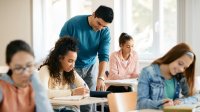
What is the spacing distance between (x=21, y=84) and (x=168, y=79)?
140cm

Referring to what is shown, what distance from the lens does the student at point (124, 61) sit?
5.73 m

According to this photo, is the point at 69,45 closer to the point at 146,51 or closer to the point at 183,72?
the point at 183,72

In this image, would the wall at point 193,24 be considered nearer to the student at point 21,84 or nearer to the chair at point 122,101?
the chair at point 122,101

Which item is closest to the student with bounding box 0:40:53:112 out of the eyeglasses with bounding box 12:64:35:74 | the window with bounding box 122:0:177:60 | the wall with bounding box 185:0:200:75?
the eyeglasses with bounding box 12:64:35:74

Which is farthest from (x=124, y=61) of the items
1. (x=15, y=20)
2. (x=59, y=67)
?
(x=15, y=20)

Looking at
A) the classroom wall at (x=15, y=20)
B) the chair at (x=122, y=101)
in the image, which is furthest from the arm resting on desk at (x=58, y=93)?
the classroom wall at (x=15, y=20)

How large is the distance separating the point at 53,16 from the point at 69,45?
17.7 ft

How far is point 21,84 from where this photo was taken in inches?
77.5

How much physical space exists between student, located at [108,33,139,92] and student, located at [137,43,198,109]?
264cm

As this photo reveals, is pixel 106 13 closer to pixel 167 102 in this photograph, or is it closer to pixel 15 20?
pixel 167 102

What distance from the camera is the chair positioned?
9.55 feet

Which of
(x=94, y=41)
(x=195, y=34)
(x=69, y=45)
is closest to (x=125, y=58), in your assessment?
(x=195, y=34)

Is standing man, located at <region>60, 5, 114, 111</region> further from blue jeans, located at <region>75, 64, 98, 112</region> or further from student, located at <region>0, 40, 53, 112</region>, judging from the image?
student, located at <region>0, 40, 53, 112</region>

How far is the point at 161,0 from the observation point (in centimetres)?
673
